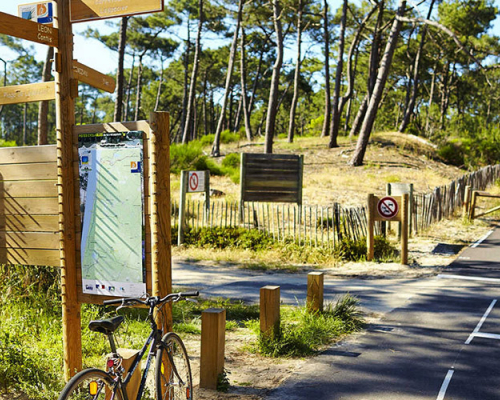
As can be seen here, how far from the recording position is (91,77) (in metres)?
4.92

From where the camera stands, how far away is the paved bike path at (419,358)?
4.95 metres

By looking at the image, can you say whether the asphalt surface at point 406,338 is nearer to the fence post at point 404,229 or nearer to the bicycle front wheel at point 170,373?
the fence post at point 404,229

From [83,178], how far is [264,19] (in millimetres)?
35824

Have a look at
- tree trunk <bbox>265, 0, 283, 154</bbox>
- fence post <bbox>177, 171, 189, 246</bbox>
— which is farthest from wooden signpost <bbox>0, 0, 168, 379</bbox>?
tree trunk <bbox>265, 0, 283, 154</bbox>

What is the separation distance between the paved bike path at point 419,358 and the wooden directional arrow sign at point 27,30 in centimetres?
→ 353

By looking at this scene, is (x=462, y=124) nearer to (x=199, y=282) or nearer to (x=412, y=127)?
(x=412, y=127)

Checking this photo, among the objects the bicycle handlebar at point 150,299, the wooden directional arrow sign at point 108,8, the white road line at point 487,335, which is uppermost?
the wooden directional arrow sign at point 108,8

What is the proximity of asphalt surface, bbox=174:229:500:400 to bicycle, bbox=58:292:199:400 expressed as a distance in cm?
115

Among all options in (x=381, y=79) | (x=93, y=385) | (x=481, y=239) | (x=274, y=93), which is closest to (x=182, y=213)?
(x=481, y=239)

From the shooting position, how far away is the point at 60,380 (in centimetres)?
474

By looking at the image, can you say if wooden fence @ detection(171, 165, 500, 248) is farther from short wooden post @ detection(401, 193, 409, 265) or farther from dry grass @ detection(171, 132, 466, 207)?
dry grass @ detection(171, 132, 466, 207)

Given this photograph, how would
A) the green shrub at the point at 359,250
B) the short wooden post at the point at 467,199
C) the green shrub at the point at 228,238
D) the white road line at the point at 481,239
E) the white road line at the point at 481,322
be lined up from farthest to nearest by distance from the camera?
the short wooden post at the point at 467,199, the white road line at the point at 481,239, the green shrub at the point at 228,238, the green shrub at the point at 359,250, the white road line at the point at 481,322

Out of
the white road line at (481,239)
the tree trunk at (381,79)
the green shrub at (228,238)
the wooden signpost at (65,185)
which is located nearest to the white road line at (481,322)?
the wooden signpost at (65,185)

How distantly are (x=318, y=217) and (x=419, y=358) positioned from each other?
867 cm
